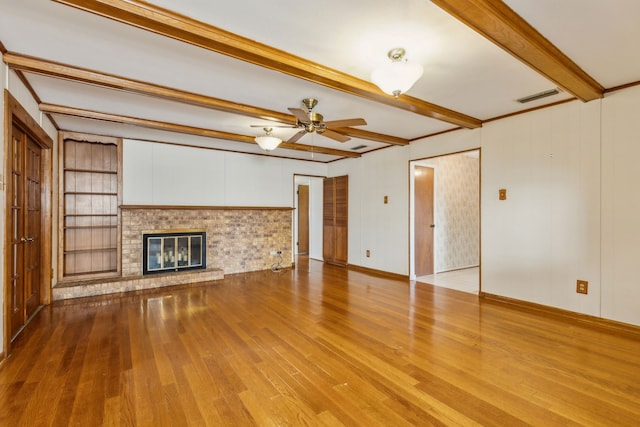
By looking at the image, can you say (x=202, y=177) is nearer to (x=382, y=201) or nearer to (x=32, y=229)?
(x=32, y=229)

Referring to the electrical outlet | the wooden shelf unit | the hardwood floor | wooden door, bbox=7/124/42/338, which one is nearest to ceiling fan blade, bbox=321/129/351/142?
the hardwood floor

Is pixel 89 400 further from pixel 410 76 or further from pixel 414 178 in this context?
pixel 414 178

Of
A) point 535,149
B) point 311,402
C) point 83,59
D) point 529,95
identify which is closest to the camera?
point 311,402

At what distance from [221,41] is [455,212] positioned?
18.9 ft

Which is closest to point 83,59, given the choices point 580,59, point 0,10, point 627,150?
point 0,10

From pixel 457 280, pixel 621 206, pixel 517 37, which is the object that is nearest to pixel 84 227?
pixel 517 37

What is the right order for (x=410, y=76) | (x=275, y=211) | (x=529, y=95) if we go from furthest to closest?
(x=275, y=211)
(x=529, y=95)
(x=410, y=76)

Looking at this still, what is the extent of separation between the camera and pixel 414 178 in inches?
223

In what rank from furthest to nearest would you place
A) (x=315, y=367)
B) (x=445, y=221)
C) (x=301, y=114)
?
(x=445, y=221), (x=301, y=114), (x=315, y=367)

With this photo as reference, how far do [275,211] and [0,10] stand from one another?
4973 millimetres

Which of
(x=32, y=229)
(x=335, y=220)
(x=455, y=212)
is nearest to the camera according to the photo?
(x=32, y=229)

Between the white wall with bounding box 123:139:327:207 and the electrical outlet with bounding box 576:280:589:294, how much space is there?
5.01 metres

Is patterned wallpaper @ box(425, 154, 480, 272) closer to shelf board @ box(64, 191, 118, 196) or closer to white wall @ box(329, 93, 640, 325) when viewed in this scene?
white wall @ box(329, 93, 640, 325)

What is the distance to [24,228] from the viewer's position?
10.6ft
